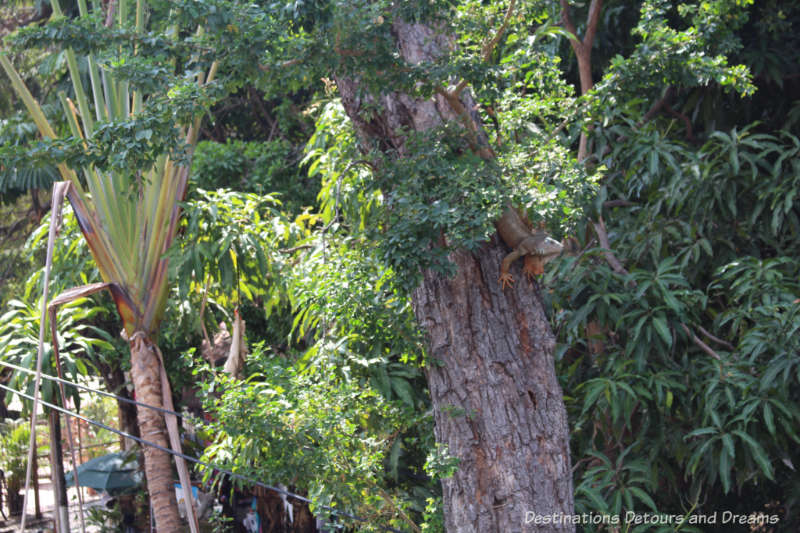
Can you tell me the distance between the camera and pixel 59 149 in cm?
240

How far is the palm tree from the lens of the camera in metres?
3.16

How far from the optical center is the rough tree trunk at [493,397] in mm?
2639

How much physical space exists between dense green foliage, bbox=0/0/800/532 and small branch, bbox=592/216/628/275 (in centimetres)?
8

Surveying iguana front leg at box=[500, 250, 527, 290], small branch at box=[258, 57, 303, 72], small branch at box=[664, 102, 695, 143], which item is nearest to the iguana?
iguana front leg at box=[500, 250, 527, 290]

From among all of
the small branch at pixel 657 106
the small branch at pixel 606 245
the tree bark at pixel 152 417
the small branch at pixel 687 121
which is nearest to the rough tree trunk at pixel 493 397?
the small branch at pixel 606 245

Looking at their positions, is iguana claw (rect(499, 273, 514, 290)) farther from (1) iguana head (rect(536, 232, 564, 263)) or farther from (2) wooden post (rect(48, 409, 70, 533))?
(2) wooden post (rect(48, 409, 70, 533))

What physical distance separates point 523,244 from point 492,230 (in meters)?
0.33

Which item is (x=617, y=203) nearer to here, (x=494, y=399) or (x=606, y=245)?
(x=606, y=245)

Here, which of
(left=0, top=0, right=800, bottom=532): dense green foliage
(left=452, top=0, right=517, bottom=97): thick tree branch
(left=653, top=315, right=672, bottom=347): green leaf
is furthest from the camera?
(left=653, top=315, right=672, bottom=347): green leaf

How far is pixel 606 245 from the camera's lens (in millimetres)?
3877

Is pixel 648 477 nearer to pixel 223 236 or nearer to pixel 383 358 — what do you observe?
pixel 383 358

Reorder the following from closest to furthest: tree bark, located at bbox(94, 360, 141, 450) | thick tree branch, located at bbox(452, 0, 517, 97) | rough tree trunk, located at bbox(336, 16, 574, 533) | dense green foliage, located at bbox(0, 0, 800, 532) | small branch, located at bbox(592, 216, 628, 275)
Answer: dense green foliage, located at bbox(0, 0, 800, 532) < rough tree trunk, located at bbox(336, 16, 574, 533) < thick tree branch, located at bbox(452, 0, 517, 97) < small branch, located at bbox(592, 216, 628, 275) < tree bark, located at bbox(94, 360, 141, 450)

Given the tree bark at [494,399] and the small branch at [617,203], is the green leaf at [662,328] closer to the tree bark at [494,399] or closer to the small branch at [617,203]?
the tree bark at [494,399]

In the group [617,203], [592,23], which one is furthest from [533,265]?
[592,23]
